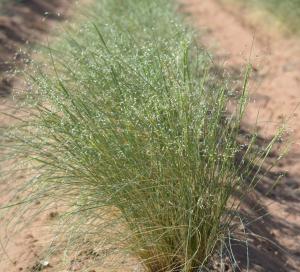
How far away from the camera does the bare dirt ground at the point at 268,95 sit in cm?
414

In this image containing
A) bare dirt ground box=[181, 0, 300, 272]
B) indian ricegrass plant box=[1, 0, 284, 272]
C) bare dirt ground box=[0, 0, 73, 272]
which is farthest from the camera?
bare dirt ground box=[181, 0, 300, 272]

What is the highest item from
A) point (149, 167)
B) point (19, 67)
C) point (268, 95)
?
point (149, 167)

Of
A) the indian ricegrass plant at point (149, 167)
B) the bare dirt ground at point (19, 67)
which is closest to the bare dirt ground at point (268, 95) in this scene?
the indian ricegrass plant at point (149, 167)

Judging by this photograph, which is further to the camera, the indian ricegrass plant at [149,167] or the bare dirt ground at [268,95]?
the bare dirt ground at [268,95]

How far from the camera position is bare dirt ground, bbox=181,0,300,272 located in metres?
4.14

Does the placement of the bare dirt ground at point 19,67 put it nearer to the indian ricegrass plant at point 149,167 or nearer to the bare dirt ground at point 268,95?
the indian ricegrass plant at point 149,167

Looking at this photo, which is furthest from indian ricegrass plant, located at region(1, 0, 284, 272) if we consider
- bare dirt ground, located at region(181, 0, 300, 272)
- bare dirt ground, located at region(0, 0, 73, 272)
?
bare dirt ground, located at region(0, 0, 73, 272)

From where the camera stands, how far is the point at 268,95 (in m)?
6.40

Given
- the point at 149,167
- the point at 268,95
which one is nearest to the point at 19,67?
the point at 268,95

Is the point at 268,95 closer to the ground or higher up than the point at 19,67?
closer to the ground

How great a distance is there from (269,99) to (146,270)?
136 inches

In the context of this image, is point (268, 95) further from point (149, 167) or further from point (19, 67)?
point (149, 167)

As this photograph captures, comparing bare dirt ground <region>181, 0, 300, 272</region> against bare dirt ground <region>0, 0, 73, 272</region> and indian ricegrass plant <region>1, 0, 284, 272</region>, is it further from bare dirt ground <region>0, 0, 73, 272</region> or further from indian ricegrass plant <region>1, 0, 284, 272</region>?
bare dirt ground <region>0, 0, 73, 272</region>

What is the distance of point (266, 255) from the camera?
388cm
